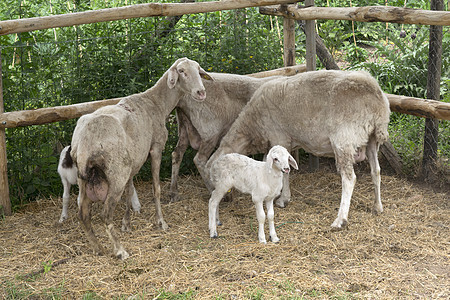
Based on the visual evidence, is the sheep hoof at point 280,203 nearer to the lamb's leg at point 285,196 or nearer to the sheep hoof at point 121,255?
the lamb's leg at point 285,196

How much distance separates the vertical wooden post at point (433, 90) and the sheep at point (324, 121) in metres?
1.16

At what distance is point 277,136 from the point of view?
21.9ft

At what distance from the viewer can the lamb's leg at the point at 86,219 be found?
5.41 metres

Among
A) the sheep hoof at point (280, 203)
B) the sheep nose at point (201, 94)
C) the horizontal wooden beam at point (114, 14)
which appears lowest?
the sheep hoof at point (280, 203)

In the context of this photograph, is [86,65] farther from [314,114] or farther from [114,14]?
[314,114]

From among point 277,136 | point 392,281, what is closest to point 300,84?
point 277,136

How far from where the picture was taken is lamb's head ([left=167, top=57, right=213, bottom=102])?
6191mm

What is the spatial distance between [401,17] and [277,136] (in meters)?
1.95

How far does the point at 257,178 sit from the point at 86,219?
5.67ft

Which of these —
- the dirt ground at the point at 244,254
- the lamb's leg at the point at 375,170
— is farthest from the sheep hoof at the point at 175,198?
the lamb's leg at the point at 375,170

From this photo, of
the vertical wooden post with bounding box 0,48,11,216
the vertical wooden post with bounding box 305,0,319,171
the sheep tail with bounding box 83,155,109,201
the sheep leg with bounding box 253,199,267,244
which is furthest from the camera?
the vertical wooden post with bounding box 305,0,319,171

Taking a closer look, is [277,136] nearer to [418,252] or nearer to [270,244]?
[270,244]

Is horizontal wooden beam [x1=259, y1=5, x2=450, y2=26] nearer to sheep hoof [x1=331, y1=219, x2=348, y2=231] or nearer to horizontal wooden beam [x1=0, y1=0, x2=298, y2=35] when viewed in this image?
horizontal wooden beam [x1=0, y1=0, x2=298, y2=35]

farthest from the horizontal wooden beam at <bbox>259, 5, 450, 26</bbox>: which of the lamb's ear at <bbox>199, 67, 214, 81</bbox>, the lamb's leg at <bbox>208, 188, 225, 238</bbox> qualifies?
the lamb's leg at <bbox>208, 188, 225, 238</bbox>
